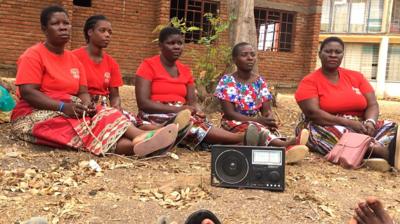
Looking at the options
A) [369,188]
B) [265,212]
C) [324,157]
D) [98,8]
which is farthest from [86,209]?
[98,8]

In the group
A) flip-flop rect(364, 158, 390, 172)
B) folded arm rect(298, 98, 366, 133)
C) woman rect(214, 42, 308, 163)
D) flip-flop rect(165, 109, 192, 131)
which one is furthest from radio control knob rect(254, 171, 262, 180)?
folded arm rect(298, 98, 366, 133)

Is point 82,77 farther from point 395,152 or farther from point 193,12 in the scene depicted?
point 193,12

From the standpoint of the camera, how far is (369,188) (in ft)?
13.4

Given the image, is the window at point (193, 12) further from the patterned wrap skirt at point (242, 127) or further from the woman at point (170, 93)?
the patterned wrap skirt at point (242, 127)

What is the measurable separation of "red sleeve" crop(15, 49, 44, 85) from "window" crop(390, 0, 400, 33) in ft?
75.8

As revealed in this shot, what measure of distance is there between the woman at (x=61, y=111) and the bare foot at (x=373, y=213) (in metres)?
1.81

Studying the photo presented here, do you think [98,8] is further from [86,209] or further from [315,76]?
[86,209]

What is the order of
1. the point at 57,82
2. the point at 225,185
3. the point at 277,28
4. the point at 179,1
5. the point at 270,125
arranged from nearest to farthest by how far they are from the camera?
the point at 225,185 < the point at 57,82 < the point at 270,125 < the point at 179,1 < the point at 277,28

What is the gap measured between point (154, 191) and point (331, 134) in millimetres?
2161

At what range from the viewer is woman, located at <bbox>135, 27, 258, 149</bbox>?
Result: 485 centimetres

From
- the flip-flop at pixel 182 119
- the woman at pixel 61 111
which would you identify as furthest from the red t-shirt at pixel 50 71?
the flip-flop at pixel 182 119

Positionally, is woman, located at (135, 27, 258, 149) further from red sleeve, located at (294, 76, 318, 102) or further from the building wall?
the building wall

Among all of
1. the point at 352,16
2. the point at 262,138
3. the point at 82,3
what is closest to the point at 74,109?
the point at 262,138

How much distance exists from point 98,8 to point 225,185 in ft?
28.7
